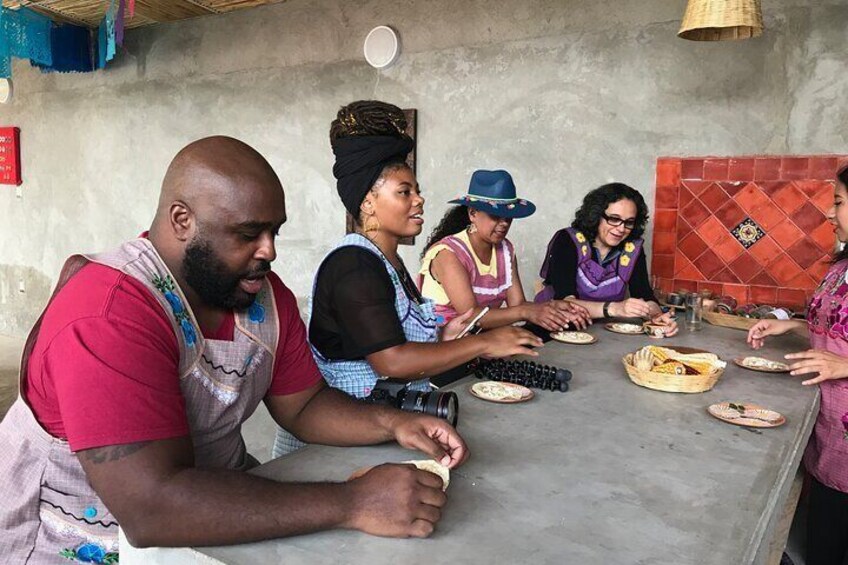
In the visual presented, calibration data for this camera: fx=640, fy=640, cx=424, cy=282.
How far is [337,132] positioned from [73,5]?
4.64 m

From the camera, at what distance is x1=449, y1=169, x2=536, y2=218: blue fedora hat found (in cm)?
288

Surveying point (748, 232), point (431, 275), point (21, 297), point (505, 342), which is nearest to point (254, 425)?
point (431, 275)


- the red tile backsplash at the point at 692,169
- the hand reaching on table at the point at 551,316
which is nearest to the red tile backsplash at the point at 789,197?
the red tile backsplash at the point at 692,169

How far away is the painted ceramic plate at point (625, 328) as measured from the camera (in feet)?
→ 8.87

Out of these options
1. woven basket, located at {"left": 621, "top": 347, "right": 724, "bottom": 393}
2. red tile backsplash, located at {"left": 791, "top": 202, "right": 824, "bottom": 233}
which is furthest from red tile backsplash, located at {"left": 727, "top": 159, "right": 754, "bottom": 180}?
woven basket, located at {"left": 621, "top": 347, "right": 724, "bottom": 393}

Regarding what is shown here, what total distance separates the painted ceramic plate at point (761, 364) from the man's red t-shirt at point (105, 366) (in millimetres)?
1829

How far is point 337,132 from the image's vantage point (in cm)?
194

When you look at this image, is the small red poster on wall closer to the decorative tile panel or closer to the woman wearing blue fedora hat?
the woman wearing blue fedora hat

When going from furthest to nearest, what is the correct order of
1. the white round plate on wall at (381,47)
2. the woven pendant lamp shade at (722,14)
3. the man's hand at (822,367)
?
the white round plate on wall at (381,47), the woven pendant lamp shade at (722,14), the man's hand at (822,367)

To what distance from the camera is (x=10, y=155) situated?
7.19 meters

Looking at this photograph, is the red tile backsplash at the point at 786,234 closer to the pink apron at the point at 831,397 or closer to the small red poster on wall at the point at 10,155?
the pink apron at the point at 831,397

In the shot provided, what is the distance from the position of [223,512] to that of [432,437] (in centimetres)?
47

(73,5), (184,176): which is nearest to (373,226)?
(184,176)

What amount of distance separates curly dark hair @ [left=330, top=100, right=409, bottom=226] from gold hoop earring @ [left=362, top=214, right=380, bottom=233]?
9 centimetres
